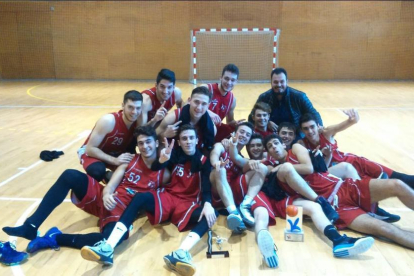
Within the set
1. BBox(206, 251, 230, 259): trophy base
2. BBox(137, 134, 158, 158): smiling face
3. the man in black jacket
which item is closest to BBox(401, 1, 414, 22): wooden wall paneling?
the man in black jacket

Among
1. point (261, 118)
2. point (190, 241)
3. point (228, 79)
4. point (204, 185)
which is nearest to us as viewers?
point (190, 241)

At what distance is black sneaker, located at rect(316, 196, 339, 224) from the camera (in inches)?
125

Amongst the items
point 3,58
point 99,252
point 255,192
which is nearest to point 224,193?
point 255,192

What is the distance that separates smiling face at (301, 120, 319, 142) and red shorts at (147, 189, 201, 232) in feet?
4.55

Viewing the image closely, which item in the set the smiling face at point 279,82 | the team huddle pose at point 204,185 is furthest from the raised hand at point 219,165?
the smiling face at point 279,82

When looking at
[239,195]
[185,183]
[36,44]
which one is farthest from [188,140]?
[36,44]

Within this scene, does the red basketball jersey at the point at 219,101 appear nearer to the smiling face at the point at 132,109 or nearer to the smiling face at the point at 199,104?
the smiling face at the point at 199,104

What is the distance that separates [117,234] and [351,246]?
5.87 ft

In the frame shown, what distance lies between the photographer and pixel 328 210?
322cm

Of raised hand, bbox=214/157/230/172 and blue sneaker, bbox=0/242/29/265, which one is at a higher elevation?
raised hand, bbox=214/157/230/172

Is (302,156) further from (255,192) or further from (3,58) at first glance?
(3,58)

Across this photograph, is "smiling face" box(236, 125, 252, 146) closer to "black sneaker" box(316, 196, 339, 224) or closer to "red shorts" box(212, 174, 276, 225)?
"red shorts" box(212, 174, 276, 225)

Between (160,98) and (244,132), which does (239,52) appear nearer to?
(160,98)

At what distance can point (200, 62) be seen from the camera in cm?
1380
